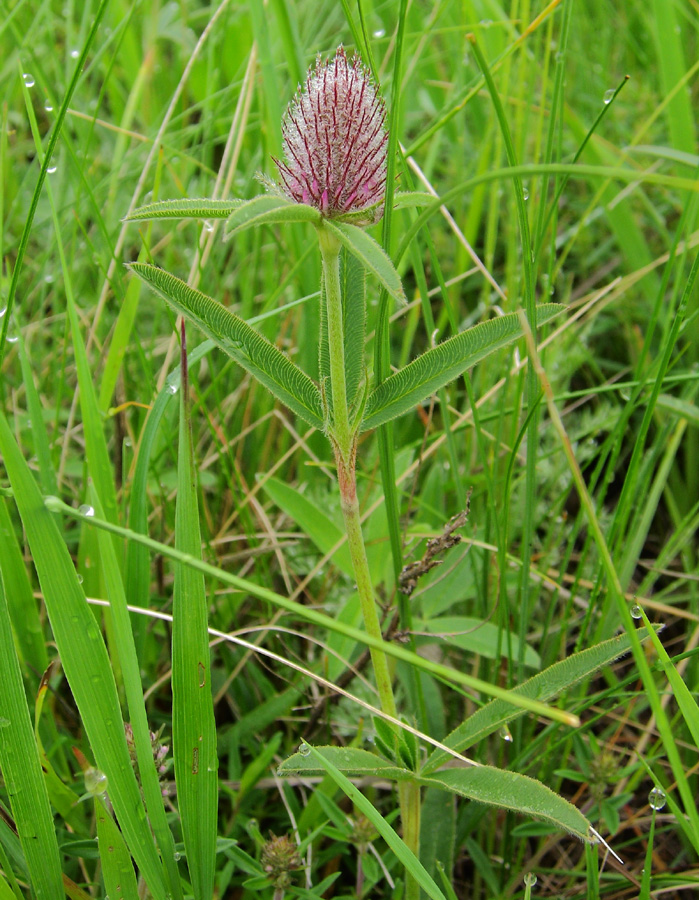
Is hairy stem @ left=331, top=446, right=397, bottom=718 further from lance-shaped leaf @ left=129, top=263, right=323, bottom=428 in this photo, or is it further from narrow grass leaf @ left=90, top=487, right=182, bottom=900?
narrow grass leaf @ left=90, top=487, right=182, bottom=900

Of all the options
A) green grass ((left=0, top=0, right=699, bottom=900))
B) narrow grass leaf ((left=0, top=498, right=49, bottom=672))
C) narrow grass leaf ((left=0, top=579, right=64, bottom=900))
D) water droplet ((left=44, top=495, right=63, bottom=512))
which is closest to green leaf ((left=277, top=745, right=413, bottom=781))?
green grass ((left=0, top=0, right=699, bottom=900))

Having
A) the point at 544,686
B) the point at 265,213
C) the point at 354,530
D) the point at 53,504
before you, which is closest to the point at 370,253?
the point at 265,213

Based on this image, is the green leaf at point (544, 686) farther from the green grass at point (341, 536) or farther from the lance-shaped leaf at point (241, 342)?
the lance-shaped leaf at point (241, 342)

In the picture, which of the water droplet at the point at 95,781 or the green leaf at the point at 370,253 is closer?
the green leaf at the point at 370,253

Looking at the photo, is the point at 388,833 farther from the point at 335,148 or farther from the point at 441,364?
the point at 335,148

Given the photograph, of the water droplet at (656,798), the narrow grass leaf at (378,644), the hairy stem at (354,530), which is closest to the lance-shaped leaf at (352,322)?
the hairy stem at (354,530)
